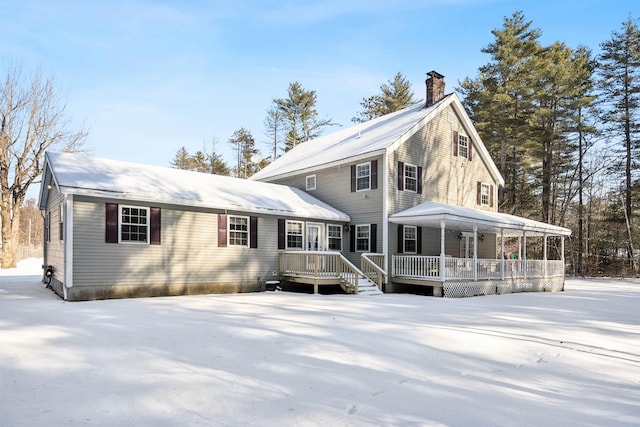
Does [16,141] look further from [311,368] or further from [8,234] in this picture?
[311,368]

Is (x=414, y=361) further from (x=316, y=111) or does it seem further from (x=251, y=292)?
(x=316, y=111)

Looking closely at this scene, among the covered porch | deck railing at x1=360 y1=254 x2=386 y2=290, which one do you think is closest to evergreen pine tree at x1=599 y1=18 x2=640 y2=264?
the covered porch

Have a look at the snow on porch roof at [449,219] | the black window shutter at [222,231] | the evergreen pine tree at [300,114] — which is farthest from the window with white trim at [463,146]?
the evergreen pine tree at [300,114]

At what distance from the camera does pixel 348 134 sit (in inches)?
915

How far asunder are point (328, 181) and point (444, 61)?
1261 centimetres

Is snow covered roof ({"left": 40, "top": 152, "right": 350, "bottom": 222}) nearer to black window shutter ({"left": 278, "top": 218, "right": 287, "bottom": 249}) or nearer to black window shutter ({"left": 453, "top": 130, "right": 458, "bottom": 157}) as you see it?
black window shutter ({"left": 278, "top": 218, "right": 287, "bottom": 249})

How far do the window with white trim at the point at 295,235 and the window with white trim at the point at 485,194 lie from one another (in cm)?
1052

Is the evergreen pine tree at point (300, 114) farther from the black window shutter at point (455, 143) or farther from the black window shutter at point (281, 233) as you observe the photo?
the black window shutter at point (281, 233)

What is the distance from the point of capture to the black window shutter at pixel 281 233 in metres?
16.2

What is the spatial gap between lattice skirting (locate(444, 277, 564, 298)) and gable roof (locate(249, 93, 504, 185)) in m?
5.92

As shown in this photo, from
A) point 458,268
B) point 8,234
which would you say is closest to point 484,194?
point 458,268

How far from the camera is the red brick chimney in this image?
65.1 feet

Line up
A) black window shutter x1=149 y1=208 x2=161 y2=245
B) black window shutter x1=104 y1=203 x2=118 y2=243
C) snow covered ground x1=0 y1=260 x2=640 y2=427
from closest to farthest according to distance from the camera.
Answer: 1. snow covered ground x1=0 y1=260 x2=640 y2=427
2. black window shutter x1=104 y1=203 x2=118 y2=243
3. black window shutter x1=149 y1=208 x2=161 y2=245

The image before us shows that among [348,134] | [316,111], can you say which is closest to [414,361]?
[348,134]
